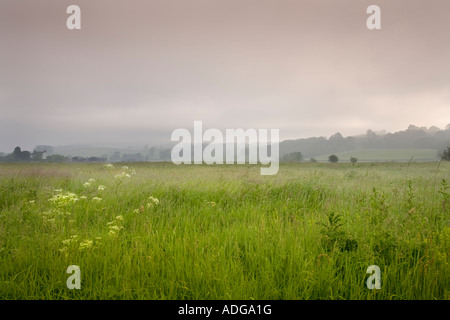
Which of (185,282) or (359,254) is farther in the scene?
(359,254)

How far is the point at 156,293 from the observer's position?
3.15 m

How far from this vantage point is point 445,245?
12.5 feet

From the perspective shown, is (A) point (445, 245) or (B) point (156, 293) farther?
(A) point (445, 245)

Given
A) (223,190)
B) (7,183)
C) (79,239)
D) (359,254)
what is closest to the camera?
(359,254)

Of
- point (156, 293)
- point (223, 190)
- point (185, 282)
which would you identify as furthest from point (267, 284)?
point (223, 190)

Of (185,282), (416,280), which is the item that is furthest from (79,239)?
(416,280)

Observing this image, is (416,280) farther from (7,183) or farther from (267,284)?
(7,183)
